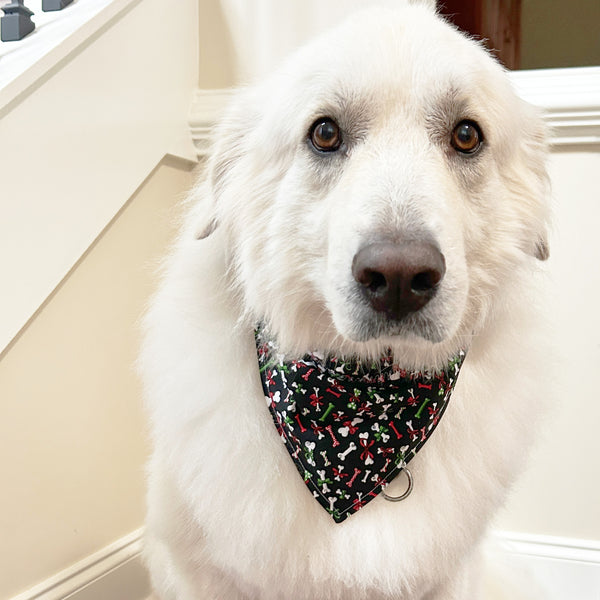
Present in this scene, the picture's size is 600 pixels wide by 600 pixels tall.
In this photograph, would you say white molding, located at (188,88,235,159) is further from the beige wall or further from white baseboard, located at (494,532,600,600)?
white baseboard, located at (494,532,600,600)

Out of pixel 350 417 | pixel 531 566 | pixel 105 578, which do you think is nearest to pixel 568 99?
Answer: pixel 350 417

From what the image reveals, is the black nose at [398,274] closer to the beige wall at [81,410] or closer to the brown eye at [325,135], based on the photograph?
the brown eye at [325,135]

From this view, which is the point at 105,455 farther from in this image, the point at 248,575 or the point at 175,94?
the point at 175,94

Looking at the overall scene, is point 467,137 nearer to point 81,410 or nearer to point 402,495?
point 402,495

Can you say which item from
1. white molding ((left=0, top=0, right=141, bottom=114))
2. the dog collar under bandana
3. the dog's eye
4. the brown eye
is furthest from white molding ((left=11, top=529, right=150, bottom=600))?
the dog's eye

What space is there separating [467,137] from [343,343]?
0.35 metres

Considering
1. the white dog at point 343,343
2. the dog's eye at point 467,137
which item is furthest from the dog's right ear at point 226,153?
the dog's eye at point 467,137

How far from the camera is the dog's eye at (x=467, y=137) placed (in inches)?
40.3

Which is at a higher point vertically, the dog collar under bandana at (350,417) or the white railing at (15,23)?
the white railing at (15,23)

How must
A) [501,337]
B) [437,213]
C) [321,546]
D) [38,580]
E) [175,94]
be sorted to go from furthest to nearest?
[175,94] < [38,580] < [501,337] < [321,546] < [437,213]

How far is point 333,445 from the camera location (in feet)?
3.60

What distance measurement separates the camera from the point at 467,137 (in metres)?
1.03

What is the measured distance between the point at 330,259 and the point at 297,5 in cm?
125

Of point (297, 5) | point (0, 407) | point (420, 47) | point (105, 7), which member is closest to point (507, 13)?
point (297, 5)
